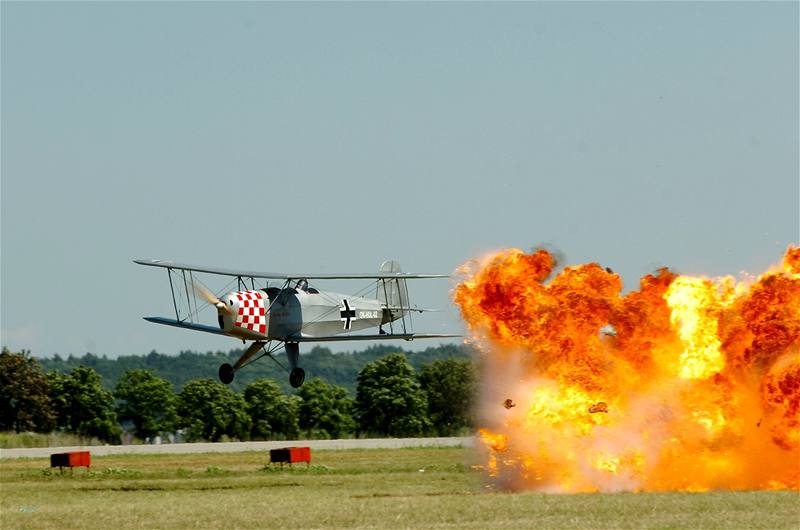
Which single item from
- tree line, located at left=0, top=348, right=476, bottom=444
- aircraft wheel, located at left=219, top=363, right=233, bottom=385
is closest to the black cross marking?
aircraft wheel, located at left=219, top=363, right=233, bottom=385

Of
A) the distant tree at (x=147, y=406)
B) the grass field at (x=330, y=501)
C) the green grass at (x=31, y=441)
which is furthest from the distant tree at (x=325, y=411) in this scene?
the grass field at (x=330, y=501)

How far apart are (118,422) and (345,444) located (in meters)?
32.7

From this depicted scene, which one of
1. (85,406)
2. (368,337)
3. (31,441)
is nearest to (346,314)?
(368,337)

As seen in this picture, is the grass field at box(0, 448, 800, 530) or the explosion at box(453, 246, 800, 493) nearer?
the grass field at box(0, 448, 800, 530)

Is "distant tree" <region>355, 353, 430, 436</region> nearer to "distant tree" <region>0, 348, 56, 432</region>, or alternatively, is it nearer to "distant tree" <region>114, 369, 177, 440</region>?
"distant tree" <region>114, 369, 177, 440</region>

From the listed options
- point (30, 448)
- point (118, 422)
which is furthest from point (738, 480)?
point (118, 422)

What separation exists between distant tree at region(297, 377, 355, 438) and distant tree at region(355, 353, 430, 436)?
136cm

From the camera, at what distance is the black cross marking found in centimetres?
6750

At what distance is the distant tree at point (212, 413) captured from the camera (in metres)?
109

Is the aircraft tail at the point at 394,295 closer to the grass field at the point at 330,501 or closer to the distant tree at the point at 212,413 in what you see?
the grass field at the point at 330,501

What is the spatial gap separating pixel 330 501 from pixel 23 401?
217ft

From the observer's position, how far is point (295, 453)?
6969 centimetres

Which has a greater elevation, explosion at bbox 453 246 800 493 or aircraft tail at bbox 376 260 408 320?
aircraft tail at bbox 376 260 408 320

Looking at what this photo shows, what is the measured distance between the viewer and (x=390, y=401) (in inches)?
4412
